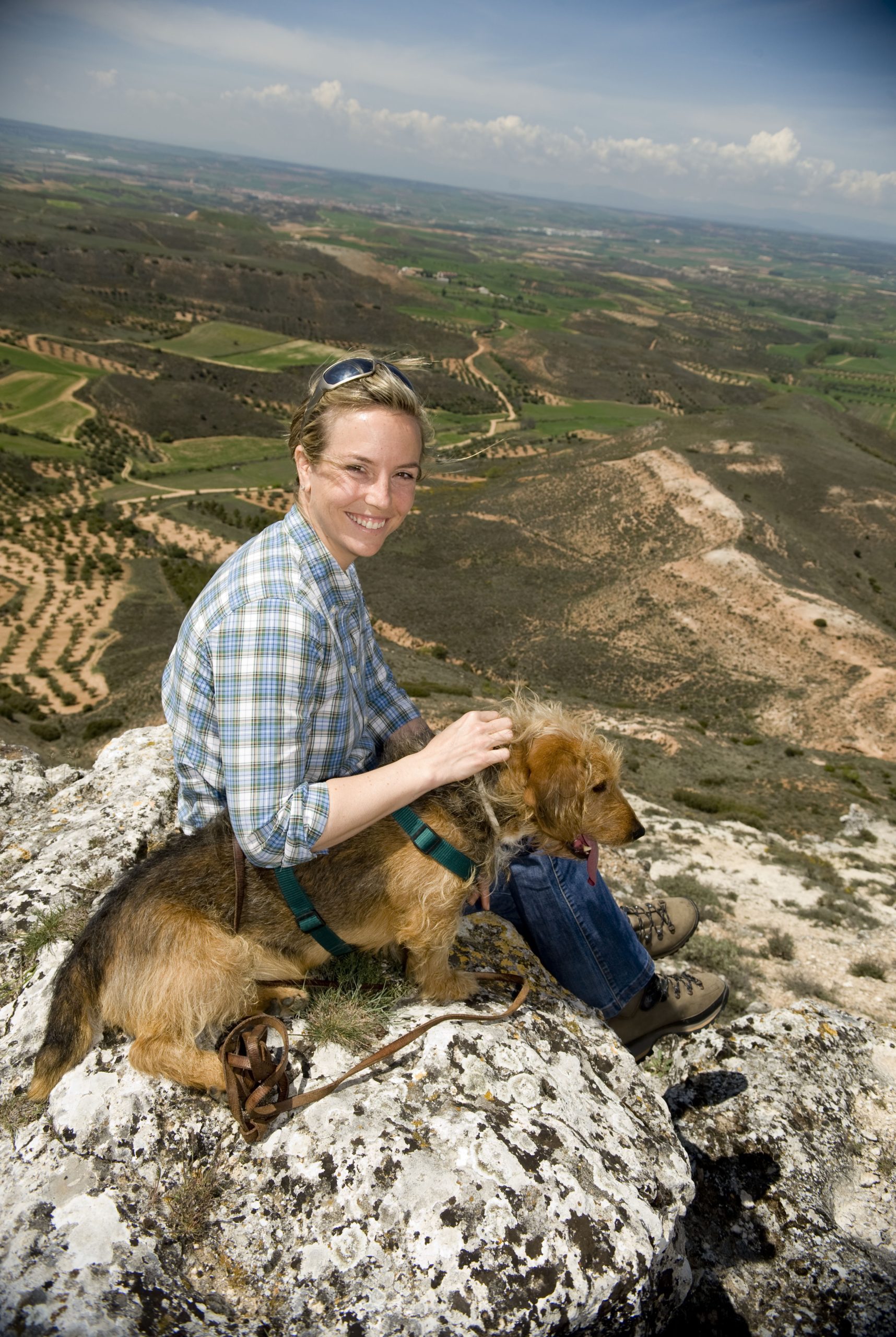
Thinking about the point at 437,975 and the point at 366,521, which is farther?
the point at 437,975

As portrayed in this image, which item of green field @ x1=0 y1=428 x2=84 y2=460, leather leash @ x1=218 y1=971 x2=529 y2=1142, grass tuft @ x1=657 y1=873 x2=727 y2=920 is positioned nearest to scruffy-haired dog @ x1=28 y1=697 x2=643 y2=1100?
leather leash @ x1=218 y1=971 x2=529 y2=1142

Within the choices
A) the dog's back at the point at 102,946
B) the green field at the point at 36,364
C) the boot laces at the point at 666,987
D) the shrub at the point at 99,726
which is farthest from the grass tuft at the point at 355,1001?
the green field at the point at 36,364

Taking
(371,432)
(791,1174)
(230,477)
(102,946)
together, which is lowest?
(230,477)

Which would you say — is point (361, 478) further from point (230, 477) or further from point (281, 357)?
point (281, 357)

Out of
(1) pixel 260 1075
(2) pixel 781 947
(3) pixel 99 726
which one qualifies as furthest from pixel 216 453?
(1) pixel 260 1075

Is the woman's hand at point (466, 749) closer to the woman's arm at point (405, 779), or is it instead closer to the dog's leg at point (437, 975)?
the woman's arm at point (405, 779)

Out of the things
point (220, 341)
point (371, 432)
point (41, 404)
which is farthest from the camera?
point (220, 341)

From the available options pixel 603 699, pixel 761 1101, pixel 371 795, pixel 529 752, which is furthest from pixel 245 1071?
pixel 603 699

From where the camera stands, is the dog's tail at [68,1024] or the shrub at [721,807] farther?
the shrub at [721,807]
